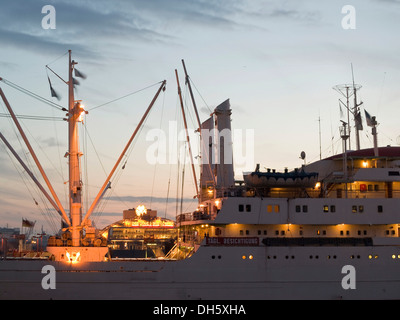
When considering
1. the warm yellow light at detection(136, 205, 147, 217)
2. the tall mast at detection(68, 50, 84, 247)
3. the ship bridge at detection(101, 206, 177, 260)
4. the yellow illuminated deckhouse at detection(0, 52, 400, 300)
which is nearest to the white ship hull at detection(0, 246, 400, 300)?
the yellow illuminated deckhouse at detection(0, 52, 400, 300)

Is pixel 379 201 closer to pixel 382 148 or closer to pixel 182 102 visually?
pixel 382 148

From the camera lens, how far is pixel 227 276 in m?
28.4

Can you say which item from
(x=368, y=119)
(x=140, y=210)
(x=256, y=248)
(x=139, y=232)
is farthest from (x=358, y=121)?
(x=139, y=232)

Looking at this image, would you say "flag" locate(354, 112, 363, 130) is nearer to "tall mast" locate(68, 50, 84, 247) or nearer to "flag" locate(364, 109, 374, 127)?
"flag" locate(364, 109, 374, 127)

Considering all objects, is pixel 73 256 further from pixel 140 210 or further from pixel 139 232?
pixel 139 232

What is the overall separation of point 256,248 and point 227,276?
201 cm

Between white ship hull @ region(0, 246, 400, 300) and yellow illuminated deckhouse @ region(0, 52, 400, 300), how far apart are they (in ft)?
0.16

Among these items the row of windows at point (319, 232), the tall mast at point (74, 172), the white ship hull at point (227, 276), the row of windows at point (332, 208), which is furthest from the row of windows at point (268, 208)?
the tall mast at point (74, 172)

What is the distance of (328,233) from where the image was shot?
99.1 ft

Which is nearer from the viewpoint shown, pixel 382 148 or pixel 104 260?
pixel 104 260

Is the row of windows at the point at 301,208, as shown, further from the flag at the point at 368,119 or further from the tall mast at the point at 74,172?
the tall mast at the point at 74,172

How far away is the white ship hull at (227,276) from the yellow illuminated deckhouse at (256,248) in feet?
0.16

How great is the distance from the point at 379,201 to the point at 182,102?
13074mm
